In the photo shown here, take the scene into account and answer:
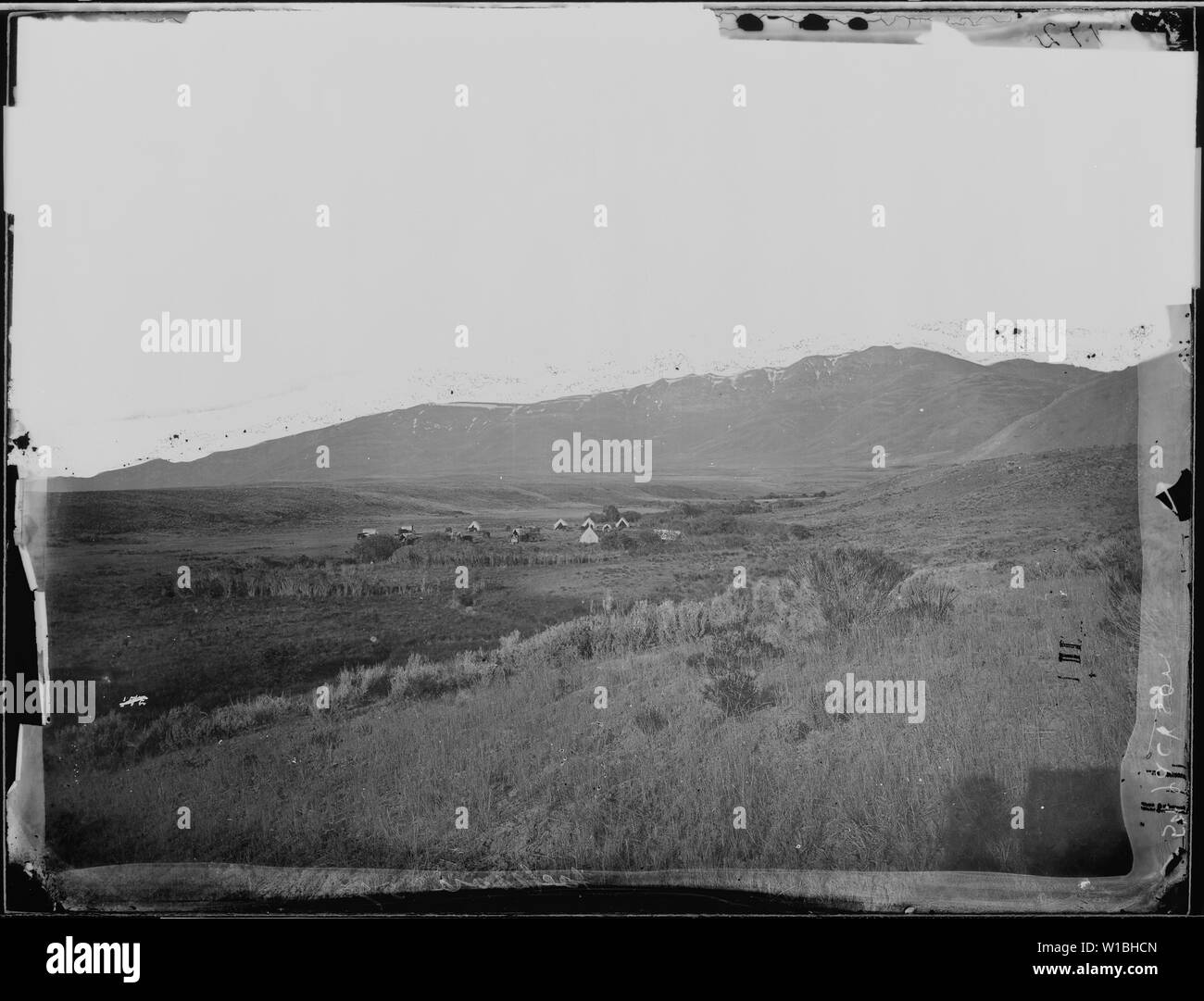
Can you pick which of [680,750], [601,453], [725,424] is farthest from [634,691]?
[725,424]

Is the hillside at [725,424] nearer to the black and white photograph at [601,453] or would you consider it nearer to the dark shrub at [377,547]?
the black and white photograph at [601,453]

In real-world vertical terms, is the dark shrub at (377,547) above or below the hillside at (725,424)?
below

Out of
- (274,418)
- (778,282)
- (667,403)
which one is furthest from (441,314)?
(778,282)

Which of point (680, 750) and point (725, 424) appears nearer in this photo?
point (680, 750)

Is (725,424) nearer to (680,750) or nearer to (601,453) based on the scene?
(601,453)

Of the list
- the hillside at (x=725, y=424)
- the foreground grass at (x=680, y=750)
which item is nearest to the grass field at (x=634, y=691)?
the foreground grass at (x=680, y=750)

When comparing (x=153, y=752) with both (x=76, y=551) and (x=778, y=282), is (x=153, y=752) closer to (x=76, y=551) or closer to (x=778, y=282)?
(x=76, y=551)
